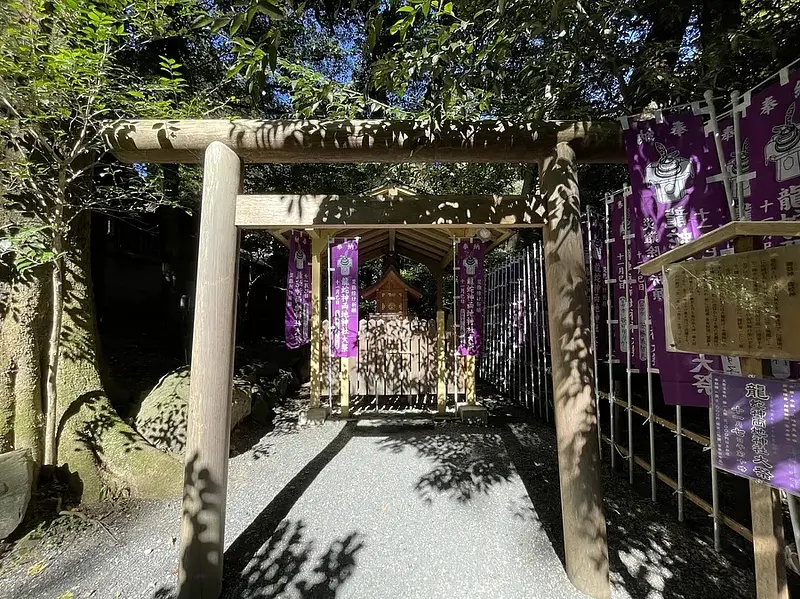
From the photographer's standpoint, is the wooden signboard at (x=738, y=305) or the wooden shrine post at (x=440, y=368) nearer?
the wooden signboard at (x=738, y=305)

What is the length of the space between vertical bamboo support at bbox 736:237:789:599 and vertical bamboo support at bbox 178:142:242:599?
305cm

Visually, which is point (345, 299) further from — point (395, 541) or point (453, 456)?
point (395, 541)

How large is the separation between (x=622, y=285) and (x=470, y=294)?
7.95ft

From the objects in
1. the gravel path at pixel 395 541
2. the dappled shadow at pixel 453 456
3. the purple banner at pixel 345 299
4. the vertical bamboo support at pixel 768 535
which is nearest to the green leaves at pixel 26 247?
the gravel path at pixel 395 541

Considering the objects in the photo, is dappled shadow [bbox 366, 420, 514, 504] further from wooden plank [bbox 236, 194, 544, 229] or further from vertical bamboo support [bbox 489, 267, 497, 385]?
vertical bamboo support [bbox 489, 267, 497, 385]

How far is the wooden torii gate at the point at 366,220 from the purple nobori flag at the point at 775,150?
768 millimetres

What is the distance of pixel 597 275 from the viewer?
4250mm

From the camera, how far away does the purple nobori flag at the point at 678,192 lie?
92.4 inches

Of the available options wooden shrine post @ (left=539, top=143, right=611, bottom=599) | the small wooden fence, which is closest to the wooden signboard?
wooden shrine post @ (left=539, top=143, right=611, bottom=599)

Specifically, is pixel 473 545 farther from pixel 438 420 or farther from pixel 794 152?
pixel 794 152

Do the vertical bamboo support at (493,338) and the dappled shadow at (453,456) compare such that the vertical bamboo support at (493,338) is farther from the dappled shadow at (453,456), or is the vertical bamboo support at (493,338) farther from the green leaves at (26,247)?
the green leaves at (26,247)

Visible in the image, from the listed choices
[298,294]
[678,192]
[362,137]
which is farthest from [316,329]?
[678,192]

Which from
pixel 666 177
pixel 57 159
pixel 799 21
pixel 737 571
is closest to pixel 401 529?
pixel 737 571

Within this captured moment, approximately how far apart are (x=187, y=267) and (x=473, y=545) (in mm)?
9819
